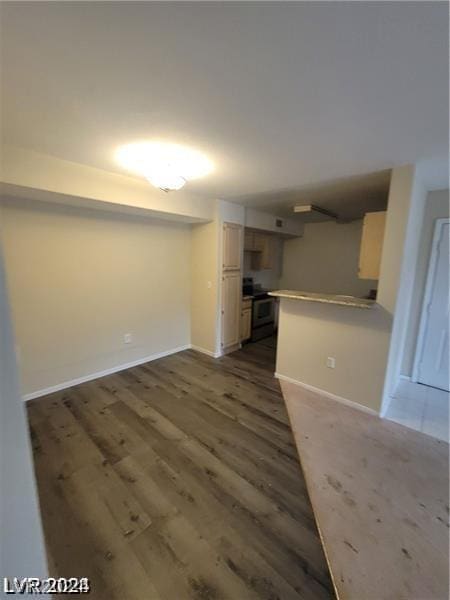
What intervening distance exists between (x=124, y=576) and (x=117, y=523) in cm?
30

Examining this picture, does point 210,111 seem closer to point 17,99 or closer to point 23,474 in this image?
point 17,99

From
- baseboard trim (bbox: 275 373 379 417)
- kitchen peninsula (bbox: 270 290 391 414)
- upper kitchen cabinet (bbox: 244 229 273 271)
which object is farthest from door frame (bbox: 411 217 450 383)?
upper kitchen cabinet (bbox: 244 229 273 271)

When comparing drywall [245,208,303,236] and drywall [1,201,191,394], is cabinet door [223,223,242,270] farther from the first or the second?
drywall [1,201,191,394]

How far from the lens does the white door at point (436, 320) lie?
10.3ft

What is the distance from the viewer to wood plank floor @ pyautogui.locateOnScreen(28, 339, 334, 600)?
1.29 metres

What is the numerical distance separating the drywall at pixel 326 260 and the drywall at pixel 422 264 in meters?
1.65

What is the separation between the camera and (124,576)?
4.22 feet

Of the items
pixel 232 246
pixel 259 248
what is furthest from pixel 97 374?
pixel 259 248

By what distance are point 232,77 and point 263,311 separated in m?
4.22

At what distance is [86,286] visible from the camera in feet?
10.3

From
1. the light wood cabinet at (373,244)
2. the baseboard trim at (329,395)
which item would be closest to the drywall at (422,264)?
the light wood cabinet at (373,244)

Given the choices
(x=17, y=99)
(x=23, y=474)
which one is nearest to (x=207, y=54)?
(x=17, y=99)

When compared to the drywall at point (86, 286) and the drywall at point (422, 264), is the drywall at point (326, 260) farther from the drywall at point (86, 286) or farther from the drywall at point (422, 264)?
the drywall at point (86, 286)

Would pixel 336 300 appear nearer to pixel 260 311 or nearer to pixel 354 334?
pixel 354 334
